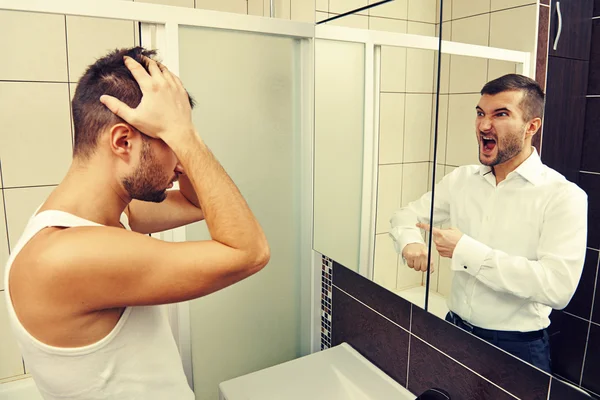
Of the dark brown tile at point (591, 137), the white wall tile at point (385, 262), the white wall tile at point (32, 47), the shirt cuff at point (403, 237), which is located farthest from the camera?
the white wall tile at point (32, 47)

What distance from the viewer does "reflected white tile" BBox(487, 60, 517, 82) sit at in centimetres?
85

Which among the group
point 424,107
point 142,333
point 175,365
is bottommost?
point 175,365

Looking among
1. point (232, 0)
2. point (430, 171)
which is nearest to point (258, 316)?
point (430, 171)

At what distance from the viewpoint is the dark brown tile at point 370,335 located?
4.67 ft

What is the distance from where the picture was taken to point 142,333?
3.06 ft

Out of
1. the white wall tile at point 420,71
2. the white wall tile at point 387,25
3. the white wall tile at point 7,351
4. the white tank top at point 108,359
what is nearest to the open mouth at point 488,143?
the white wall tile at point 420,71

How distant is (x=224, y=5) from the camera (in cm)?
172

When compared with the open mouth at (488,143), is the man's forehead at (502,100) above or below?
above

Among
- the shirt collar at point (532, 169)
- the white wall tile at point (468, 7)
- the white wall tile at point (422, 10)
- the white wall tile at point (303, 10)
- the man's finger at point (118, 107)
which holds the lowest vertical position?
the shirt collar at point (532, 169)

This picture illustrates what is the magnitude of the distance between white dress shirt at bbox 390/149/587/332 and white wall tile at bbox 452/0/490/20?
32 centimetres

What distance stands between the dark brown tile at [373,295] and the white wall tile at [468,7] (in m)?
0.82

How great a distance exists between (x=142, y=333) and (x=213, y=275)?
0.26 meters

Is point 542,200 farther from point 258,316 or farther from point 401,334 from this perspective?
point 258,316

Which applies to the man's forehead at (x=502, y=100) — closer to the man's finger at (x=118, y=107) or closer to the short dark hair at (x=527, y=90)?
the short dark hair at (x=527, y=90)
